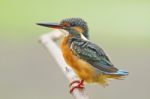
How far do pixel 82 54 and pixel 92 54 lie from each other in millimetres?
54

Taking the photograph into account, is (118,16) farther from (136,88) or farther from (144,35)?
(136,88)

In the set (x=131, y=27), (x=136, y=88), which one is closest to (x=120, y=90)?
(x=136, y=88)

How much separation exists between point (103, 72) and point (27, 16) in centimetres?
303

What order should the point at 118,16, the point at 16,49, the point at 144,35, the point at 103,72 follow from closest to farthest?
1. the point at 103,72
2. the point at 16,49
3. the point at 144,35
4. the point at 118,16

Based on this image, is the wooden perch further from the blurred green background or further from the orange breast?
the blurred green background

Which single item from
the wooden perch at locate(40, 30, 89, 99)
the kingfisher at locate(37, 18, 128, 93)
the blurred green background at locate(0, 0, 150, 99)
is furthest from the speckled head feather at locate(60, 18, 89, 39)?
the blurred green background at locate(0, 0, 150, 99)

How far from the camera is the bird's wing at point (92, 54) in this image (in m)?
2.65

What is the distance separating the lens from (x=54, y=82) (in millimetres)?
4664

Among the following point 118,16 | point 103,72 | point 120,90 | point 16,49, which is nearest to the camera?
point 103,72

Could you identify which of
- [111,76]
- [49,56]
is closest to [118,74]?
[111,76]

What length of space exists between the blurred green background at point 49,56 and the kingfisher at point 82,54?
155 cm

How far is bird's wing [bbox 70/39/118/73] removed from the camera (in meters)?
2.65

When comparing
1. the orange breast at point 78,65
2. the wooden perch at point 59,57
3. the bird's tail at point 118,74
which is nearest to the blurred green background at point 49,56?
the wooden perch at point 59,57

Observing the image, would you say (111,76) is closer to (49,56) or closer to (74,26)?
(74,26)
